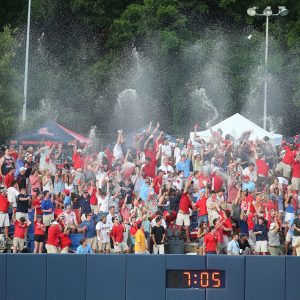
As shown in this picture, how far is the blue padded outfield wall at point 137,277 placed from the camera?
1034 inches

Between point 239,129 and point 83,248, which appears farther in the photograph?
point 239,129

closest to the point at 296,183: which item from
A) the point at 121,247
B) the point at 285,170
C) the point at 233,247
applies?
the point at 285,170

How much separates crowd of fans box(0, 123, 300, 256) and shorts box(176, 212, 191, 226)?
0.9 inches

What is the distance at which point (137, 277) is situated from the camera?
2636 cm

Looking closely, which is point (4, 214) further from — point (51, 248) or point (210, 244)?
point (210, 244)

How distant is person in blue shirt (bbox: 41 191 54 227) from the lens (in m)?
32.3

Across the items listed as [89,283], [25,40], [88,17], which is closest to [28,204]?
[89,283]

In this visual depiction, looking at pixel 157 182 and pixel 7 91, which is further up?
pixel 7 91

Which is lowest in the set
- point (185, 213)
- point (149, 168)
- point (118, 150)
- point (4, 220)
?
point (4, 220)

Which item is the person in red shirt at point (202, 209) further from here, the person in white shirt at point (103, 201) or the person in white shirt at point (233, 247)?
the person in white shirt at point (103, 201)

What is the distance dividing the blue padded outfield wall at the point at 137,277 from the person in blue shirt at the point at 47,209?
5.81m

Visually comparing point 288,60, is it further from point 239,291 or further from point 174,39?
point 239,291

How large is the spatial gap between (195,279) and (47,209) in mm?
7085

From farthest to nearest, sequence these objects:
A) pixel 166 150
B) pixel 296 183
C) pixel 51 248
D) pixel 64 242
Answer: pixel 166 150
pixel 296 183
pixel 64 242
pixel 51 248
